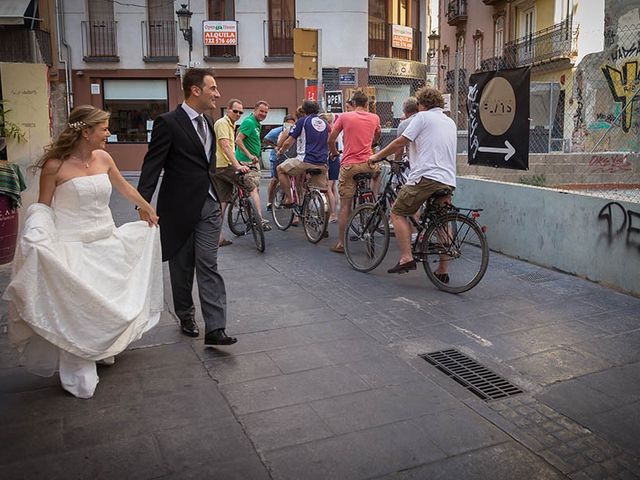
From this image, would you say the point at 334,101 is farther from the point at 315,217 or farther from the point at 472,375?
the point at 472,375

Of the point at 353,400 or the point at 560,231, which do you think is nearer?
the point at 353,400

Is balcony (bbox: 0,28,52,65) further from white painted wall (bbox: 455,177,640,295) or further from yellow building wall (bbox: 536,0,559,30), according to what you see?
yellow building wall (bbox: 536,0,559,30)

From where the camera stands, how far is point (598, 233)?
6113 millimetres

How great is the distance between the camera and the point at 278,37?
24469 millimetres

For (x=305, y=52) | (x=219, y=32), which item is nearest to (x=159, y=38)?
(x=219, y=32)

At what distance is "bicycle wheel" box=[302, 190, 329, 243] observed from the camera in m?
8.33

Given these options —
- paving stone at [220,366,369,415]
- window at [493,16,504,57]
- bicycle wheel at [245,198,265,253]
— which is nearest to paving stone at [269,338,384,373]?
paving stone at [220,366,369,415]

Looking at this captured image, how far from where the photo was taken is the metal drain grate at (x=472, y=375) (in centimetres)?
387

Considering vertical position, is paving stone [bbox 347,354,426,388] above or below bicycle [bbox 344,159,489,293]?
below

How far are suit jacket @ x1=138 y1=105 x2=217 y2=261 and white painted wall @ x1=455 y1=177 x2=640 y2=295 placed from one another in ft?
12.2

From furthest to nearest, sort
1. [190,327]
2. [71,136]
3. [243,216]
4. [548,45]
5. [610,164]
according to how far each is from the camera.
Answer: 1. [548,45]
2. [610,164]
3. [243,216]
4. [190,327]
5. [71,136]

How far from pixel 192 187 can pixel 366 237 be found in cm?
279

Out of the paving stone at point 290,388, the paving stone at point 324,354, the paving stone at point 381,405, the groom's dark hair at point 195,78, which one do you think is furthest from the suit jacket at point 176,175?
the paving stone at point 381,405

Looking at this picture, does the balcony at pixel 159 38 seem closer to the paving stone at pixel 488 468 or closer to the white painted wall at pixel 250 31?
the white painted wall at pixel 250 31
